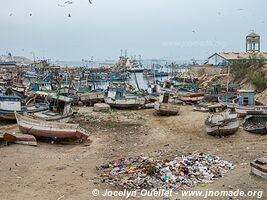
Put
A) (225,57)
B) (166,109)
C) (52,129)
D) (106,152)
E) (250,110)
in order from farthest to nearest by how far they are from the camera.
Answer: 1. (225,57)
2. (166,109)
3. (250,110)
4. (52,129)
5. (106,152)

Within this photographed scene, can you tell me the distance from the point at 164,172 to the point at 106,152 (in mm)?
4166

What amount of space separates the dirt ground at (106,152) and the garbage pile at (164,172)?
35 centimetres

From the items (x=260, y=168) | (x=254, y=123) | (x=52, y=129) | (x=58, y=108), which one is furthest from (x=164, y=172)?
(x=58, y=108)

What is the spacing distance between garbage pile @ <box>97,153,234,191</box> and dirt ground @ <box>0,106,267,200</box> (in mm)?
350

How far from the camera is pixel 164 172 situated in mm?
9719

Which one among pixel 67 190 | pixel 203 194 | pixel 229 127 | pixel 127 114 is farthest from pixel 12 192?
pixel 127 114

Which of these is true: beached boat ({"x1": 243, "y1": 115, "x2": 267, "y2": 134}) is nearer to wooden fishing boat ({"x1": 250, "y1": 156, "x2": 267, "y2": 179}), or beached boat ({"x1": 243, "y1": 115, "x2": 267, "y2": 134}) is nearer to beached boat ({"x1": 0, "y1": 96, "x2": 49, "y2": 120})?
wooden fishing boat ({"x1": 250, "y1": 156, "x2": 267, "y2": 179})

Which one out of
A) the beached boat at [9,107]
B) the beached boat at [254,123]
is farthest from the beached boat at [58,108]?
the beached boat at [254,123]

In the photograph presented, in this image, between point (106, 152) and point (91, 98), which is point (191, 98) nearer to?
point (91, 98)

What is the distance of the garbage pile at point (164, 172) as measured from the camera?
920 cm

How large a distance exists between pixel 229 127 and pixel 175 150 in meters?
4.01

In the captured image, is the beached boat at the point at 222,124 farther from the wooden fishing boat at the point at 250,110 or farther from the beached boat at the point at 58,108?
the beached boat at the point at 58,108

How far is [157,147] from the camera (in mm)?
14156

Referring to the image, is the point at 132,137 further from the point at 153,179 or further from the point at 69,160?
the point at 153,179
